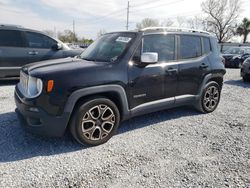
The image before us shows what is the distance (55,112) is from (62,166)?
27.9 inches

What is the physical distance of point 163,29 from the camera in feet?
13.7

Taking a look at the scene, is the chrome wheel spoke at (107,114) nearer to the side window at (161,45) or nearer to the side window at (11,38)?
the side window at (161,45)

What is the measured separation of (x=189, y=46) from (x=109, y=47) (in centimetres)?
167

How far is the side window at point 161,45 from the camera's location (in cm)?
391

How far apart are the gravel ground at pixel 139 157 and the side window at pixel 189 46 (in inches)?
52.3

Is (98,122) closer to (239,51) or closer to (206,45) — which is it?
(206,45)

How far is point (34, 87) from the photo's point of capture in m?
3.19

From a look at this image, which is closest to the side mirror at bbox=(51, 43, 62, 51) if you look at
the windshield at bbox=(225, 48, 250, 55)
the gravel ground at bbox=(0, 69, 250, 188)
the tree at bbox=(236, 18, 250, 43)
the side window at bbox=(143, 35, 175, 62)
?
the gravel ground at bbox=(0, 69, 250, 188)

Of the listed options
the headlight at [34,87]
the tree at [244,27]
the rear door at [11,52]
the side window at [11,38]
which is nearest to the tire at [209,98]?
the headlight at [34,87]

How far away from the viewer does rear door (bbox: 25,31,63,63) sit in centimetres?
727

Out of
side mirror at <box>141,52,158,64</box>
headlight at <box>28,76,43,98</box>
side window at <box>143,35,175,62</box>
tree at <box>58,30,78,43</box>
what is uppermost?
tree at <box>58,30,78,43</box>

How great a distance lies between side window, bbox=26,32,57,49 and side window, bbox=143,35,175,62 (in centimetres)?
469

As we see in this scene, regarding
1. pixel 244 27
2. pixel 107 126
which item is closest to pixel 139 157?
pixel 107 126

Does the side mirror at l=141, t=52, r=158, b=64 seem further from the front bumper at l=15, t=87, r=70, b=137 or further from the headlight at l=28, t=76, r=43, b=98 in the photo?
the headlight at l=28, t=76, r=43, b=98
